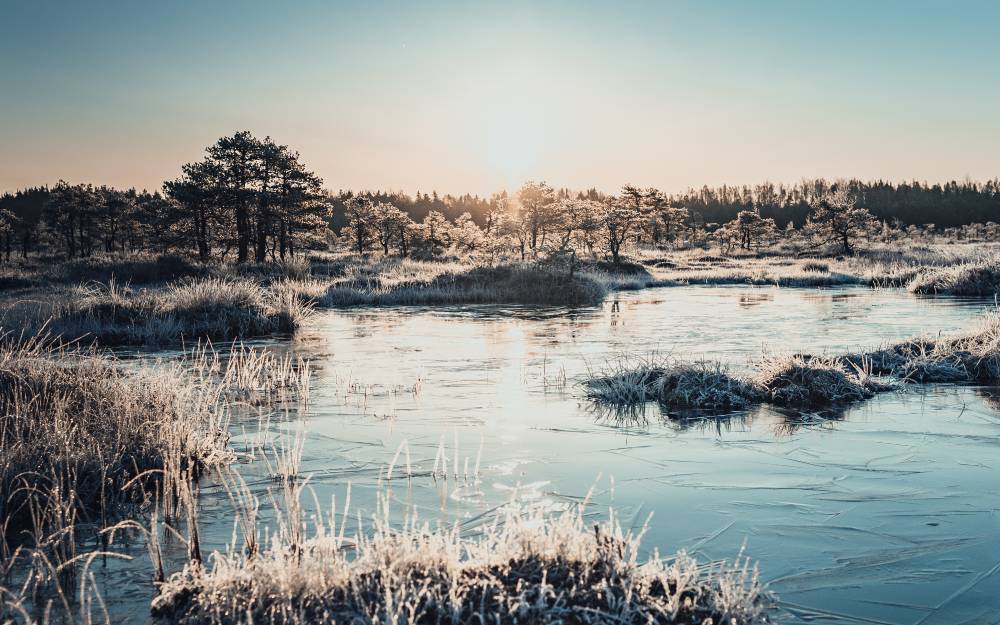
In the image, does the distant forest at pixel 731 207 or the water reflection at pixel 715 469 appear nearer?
the water reflection at pixel 715 469

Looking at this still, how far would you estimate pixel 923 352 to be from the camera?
12227 millimetres

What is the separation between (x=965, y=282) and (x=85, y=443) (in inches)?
1300

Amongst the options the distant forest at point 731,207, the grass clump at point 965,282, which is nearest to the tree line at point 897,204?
the distant forest at point 731,207

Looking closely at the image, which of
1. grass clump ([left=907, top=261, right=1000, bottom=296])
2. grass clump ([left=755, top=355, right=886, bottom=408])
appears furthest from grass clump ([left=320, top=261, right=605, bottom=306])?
grass clump ([left=755, top=355, right=886, bottom=408])

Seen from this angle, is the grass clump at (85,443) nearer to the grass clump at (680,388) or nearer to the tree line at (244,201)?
the grass clump at (680,388)

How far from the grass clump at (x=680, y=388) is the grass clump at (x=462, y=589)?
6.13 meters

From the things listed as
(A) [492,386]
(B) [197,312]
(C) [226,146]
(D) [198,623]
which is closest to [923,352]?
(A) [492,386]

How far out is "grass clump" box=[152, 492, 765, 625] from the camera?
354cm

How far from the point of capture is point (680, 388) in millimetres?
10398

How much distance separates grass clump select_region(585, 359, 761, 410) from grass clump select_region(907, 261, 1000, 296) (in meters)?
24.4

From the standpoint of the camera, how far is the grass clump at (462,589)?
11.6 feet

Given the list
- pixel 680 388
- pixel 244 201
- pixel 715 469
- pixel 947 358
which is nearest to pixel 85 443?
pixel 715 469

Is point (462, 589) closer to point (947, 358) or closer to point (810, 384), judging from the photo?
point (810, 384)

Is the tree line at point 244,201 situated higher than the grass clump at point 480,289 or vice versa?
the tree line at point 244,201
